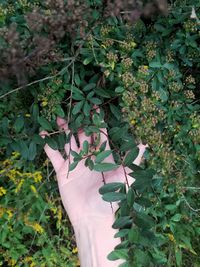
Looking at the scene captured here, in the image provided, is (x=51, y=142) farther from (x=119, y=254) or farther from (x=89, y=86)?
(x=119, y=254)

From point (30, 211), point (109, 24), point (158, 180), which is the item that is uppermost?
point (109, 24)

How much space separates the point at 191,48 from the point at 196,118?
176 millimetres

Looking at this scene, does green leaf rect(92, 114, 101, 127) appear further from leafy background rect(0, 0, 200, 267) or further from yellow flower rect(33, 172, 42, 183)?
yellow flower rect(33, 172, 42, 183)

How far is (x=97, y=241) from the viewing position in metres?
1.08

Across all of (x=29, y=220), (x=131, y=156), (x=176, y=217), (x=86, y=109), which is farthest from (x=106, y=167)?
(x=29, y=220)

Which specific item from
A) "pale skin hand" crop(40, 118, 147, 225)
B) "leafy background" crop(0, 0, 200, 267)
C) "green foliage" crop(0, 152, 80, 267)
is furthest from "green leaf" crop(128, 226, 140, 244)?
"green foliage" crop(0, 152, 80, 267)

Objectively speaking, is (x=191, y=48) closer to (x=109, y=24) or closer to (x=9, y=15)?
(x=109, y=24)

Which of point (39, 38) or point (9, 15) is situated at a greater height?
point (9, 15)

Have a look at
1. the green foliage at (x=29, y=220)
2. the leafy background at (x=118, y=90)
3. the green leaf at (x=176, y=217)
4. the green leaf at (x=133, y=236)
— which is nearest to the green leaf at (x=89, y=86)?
the leafy background at (x=118, y=90)

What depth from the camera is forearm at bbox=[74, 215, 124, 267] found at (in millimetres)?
1058

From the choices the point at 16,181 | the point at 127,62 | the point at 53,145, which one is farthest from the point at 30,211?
the point at 127,62

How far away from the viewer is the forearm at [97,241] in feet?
3.47

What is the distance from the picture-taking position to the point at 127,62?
940 millimetres

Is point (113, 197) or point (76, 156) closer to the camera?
point (113, 197)
